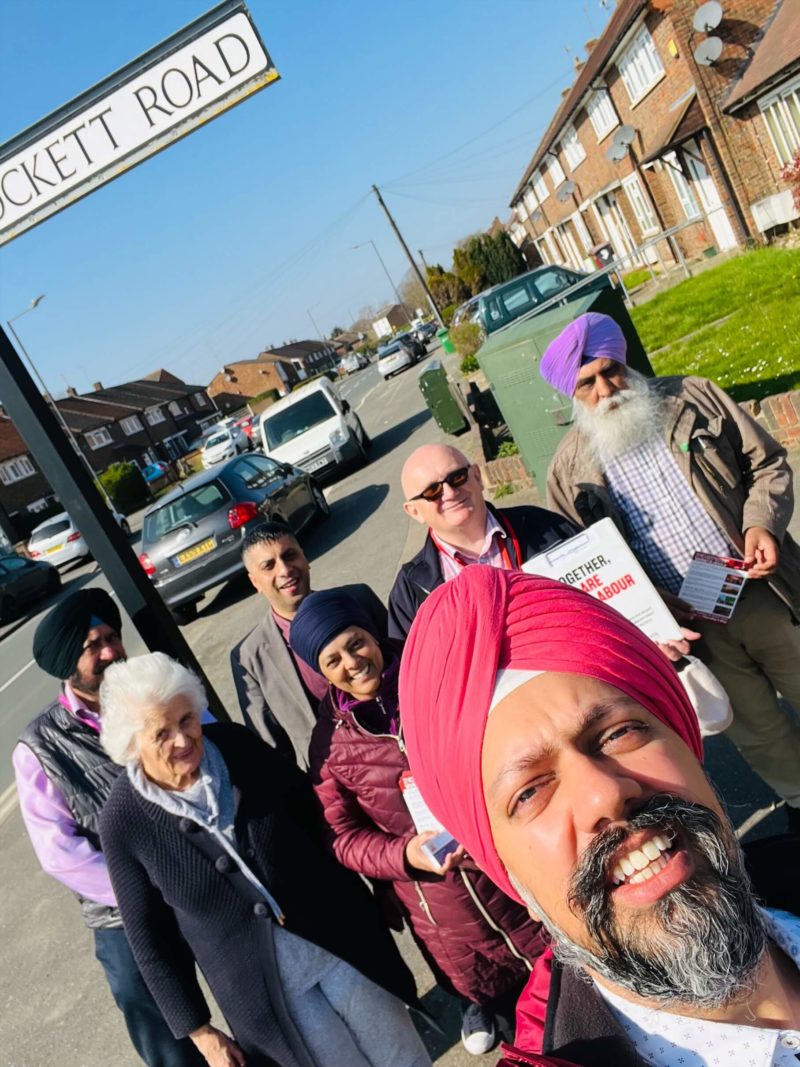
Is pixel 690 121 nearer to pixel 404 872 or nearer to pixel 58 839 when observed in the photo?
pixel 404 872

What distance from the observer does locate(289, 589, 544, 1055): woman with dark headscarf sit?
2.35 m

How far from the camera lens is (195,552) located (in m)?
10.6

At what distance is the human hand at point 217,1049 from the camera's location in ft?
7.72

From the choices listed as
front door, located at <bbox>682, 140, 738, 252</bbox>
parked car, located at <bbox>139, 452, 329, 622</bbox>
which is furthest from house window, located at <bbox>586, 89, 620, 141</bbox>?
parked car, located at <bbox>139, 452, 329, 622</bbox>

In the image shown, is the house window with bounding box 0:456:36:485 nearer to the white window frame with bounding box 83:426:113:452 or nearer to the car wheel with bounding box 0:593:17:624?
the white window frame with bounding box 83:426:113:452

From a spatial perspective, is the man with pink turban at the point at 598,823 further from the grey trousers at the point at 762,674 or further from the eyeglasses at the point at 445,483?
the grey trousers at the point at 762,674

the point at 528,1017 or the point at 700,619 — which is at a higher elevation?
the point at 528,1017

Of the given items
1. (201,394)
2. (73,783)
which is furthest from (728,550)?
(201,394)

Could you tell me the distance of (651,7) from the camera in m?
18.9

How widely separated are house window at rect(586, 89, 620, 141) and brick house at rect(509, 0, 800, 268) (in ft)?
0.20

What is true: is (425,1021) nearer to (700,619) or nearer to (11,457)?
(700,619)

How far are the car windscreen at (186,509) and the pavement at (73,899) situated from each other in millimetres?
1383

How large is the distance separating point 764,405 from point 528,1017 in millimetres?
5609

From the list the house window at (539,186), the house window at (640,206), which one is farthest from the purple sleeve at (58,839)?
the house window at (539,186)
